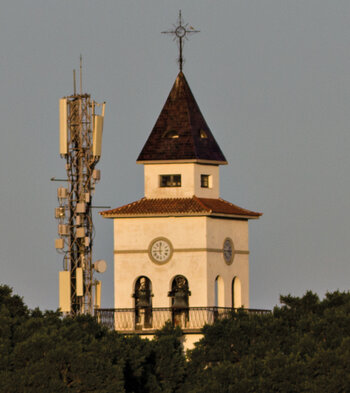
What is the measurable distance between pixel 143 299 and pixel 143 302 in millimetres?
182

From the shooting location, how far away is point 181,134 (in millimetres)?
129625

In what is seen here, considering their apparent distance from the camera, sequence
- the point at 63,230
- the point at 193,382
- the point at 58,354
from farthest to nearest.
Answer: the point at 63,230
the point at 193,382
the point at 58,354

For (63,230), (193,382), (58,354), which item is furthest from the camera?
(63,230)

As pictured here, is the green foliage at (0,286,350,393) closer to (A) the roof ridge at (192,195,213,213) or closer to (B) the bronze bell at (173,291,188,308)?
(B) the bronze bell at (173,291,188,308)

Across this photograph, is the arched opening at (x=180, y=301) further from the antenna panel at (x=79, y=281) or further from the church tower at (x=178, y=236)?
the antenna panel at (x=79, y=281)

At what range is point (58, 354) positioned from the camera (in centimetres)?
11550

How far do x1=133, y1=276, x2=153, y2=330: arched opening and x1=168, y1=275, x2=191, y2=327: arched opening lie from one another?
3.64 feet

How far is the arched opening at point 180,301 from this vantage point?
12725 centimetres

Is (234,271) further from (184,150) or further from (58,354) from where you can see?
(58,354)

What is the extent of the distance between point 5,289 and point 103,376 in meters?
14.2

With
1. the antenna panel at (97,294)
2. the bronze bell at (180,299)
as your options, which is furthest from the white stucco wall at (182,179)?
the antenna panel at (97,294)

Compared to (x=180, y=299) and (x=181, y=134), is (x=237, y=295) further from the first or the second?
(x=181, y=134)

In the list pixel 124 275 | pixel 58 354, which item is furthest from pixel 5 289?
pixel 58 354

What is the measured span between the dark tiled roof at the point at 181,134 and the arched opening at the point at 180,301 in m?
5.78
